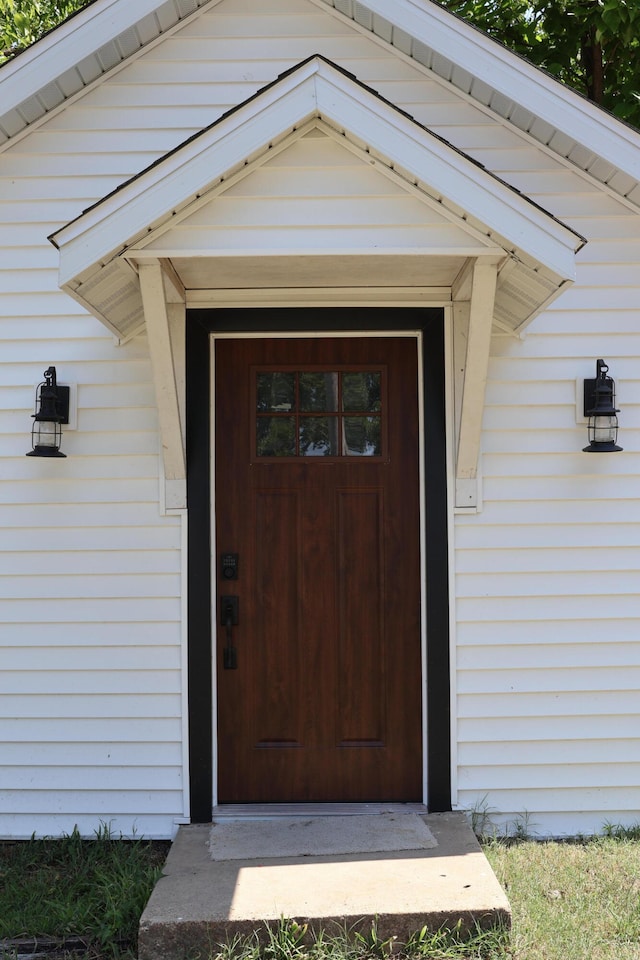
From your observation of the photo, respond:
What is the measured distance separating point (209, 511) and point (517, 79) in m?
2.47

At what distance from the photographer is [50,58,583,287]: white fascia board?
295 cm

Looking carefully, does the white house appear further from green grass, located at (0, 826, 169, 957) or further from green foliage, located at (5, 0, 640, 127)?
green foliage, located at (5, 0, 640, 127)

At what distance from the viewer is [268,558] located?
4.01 metres

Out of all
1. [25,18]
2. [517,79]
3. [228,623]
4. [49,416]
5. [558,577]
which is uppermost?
[25,18]

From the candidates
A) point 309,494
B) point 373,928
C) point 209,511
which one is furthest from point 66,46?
point 373,928

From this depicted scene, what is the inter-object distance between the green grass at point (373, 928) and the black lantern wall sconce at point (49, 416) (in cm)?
181

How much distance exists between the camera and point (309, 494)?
4.01 metres

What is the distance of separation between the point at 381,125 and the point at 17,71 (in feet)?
6.21

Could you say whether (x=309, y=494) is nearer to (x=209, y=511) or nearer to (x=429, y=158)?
(x=209, y=511)

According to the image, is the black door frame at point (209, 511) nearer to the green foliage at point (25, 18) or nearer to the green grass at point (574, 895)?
the green grass at point (574, 895)

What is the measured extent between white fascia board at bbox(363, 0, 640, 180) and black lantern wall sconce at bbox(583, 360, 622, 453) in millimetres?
937

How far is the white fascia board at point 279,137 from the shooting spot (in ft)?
9.67

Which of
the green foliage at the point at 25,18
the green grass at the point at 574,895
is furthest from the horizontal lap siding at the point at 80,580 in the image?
the green foliage at the point at 25,18

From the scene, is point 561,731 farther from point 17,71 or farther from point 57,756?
point 17,71
